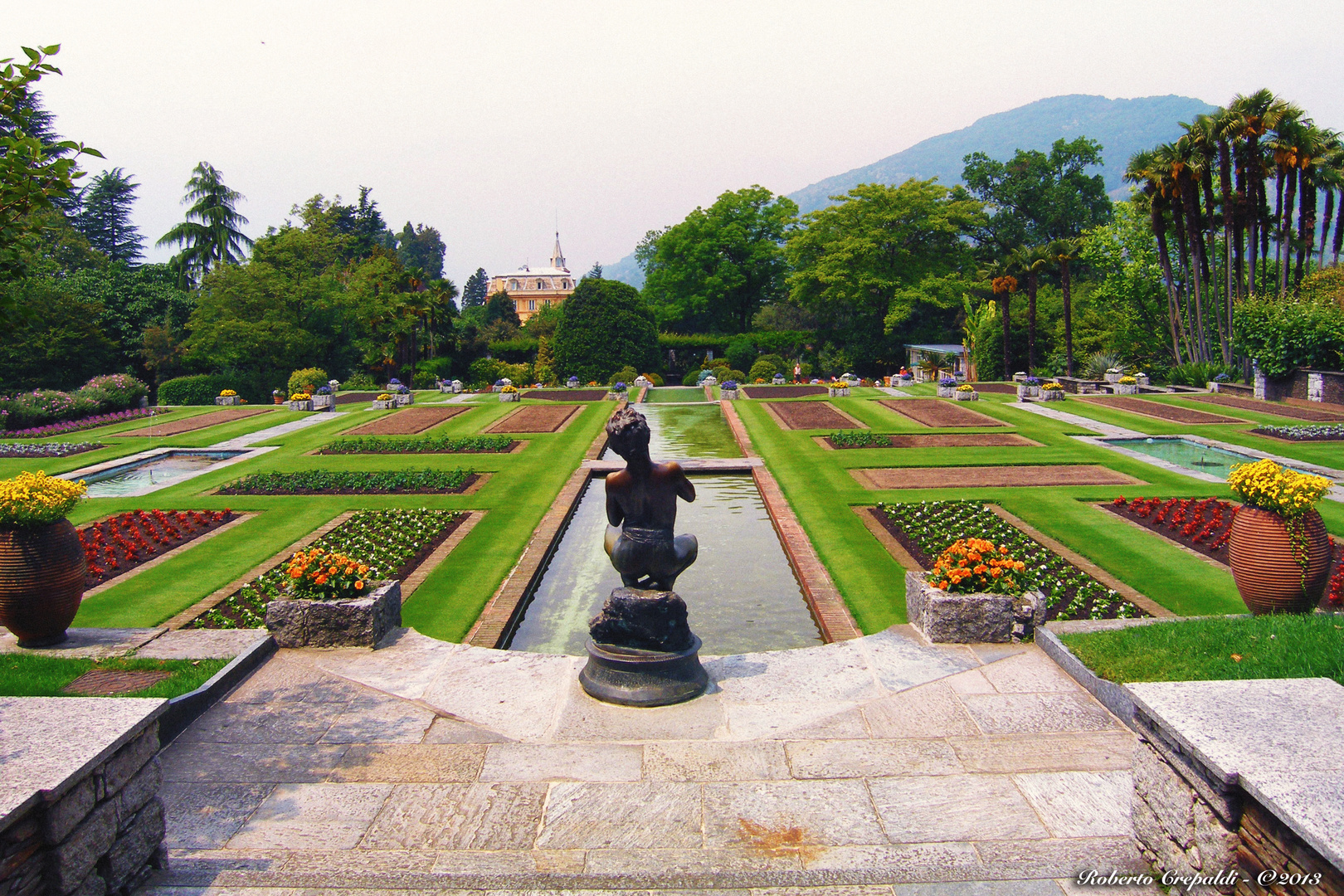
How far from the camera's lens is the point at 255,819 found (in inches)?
216

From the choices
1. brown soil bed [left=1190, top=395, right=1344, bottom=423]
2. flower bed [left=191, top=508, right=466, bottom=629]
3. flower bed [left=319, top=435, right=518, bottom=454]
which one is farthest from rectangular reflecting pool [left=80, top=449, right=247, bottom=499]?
brown soil bed [left=1190, top=395, right=1344, bottom=423]

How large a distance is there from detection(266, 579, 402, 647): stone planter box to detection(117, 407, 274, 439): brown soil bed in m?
23.8

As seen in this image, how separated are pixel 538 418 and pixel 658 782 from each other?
26.1 meters

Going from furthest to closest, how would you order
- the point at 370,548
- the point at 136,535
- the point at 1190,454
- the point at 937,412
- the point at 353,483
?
the point at 937,412, the point at 1190,454, the point at 353,483, the point at 136,535, the point at 370,548

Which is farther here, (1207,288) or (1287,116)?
(1207,288)

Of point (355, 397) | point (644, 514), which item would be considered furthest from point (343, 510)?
point (355, 397)

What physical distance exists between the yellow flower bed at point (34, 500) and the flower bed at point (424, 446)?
15.2 meters

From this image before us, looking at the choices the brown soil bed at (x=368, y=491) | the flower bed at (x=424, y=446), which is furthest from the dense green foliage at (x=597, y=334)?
the brown soil bed at (x=368, y=491)

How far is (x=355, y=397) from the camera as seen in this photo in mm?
42531

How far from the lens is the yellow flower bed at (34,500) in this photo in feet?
26.4

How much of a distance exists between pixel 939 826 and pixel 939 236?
57744 mm

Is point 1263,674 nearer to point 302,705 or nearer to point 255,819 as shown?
point 255,819

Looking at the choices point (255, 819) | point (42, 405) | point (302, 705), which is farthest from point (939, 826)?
point (42, 405)

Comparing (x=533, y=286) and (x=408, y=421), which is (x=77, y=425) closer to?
(x=408, y=421)
